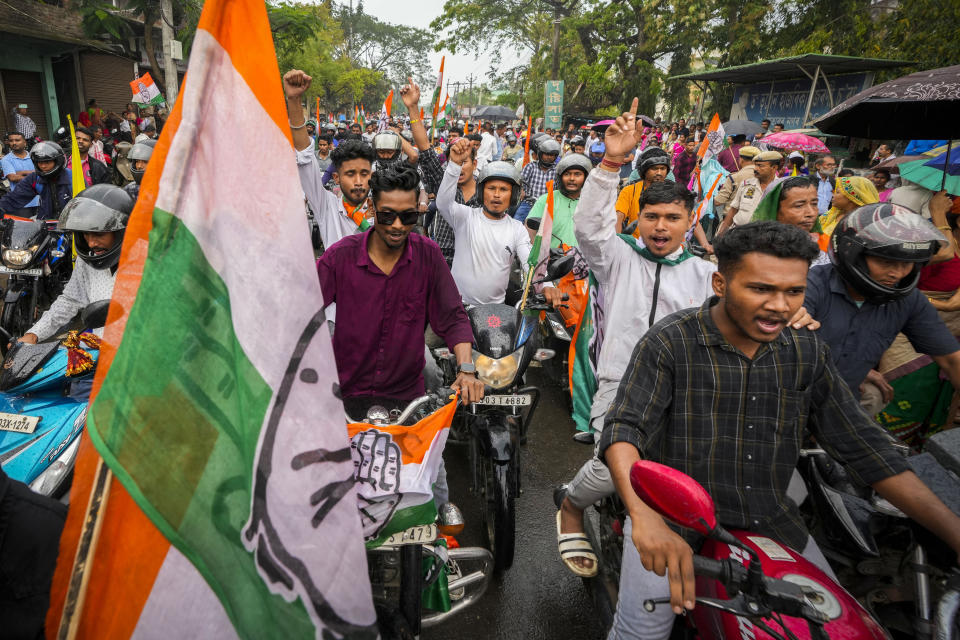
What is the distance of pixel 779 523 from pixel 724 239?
37.6 inches

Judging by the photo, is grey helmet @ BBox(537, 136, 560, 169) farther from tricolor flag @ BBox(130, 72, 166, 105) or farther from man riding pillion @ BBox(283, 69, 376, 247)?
tricolor flag @ BBox(130, 72, 166, 105)

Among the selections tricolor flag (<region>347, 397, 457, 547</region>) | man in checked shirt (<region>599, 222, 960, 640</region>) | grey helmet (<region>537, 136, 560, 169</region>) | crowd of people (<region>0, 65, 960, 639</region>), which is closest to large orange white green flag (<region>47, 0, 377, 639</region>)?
tricolor flag (<region>347, 397, 457, 547</region>)

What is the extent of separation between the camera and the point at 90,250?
3.07 meters

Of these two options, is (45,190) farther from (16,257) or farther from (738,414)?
(738,414)

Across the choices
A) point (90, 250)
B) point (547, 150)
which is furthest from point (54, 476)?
point (547, 150)

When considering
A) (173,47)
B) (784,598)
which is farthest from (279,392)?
(173,47)

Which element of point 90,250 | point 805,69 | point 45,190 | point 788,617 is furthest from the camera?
point 805,69

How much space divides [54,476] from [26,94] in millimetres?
23929

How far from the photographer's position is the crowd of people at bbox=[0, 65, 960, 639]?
1.81 m

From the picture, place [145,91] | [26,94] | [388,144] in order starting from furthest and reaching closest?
[26,94] < [145,91] < [388,144]

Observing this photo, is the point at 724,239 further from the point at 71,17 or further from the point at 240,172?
the point at 71,17

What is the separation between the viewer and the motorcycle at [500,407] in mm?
3002

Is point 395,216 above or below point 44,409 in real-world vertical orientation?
above

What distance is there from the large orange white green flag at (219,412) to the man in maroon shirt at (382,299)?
145 centimetres
